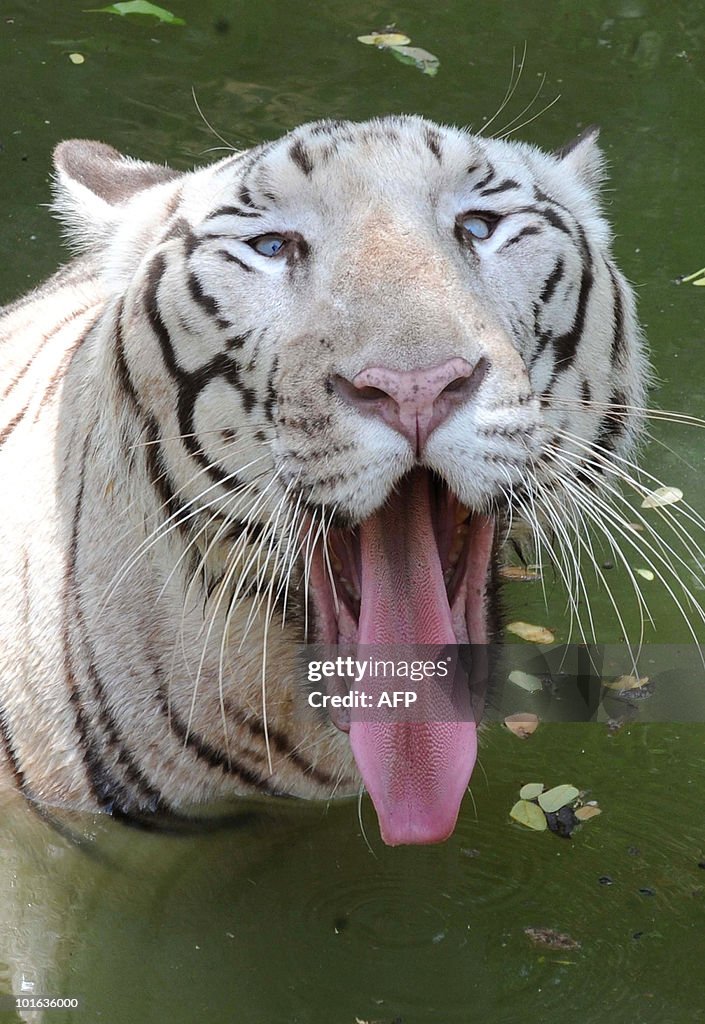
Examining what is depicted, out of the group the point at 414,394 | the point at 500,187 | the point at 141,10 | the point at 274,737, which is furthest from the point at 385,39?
the point at 414,394

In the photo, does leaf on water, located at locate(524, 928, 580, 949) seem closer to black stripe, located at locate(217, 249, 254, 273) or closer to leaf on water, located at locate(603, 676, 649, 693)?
leaf on water, located at locate(603, 676, 649, 693)

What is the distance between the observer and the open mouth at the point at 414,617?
2.60m

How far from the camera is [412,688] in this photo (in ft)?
8.64

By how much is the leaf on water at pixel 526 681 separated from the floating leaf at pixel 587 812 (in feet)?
1.45

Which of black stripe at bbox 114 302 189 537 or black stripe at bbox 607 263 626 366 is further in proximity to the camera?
black stripe at bbox 607 263 626 366

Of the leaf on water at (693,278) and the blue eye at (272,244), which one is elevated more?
the blue eye at (272,244)

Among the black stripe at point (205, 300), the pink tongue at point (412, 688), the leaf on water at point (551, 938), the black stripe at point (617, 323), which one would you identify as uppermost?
the black stripe at point (205, 300)

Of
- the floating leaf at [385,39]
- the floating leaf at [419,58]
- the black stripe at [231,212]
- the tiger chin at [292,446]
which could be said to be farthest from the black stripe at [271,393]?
the floating leaf at [385,39]

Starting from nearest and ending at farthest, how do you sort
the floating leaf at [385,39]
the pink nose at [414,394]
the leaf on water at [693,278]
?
1. the pink nose at [414,394]
2. the leaf on water at [693,278]
3. the floating leaf at [385,39]

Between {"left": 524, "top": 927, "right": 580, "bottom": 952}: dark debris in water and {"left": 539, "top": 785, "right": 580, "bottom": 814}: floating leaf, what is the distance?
383 mm

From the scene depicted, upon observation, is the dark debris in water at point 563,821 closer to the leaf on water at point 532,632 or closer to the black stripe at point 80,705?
the leaf on water at point 532,632

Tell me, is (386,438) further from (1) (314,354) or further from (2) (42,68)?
(2) (42,68)

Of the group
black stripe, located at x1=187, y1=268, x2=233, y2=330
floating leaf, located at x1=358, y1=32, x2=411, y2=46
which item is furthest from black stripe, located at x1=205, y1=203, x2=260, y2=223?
floating leaf, located at x1=358, y1=32, x2=411, y2=46

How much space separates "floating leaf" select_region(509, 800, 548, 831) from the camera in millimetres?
3326
